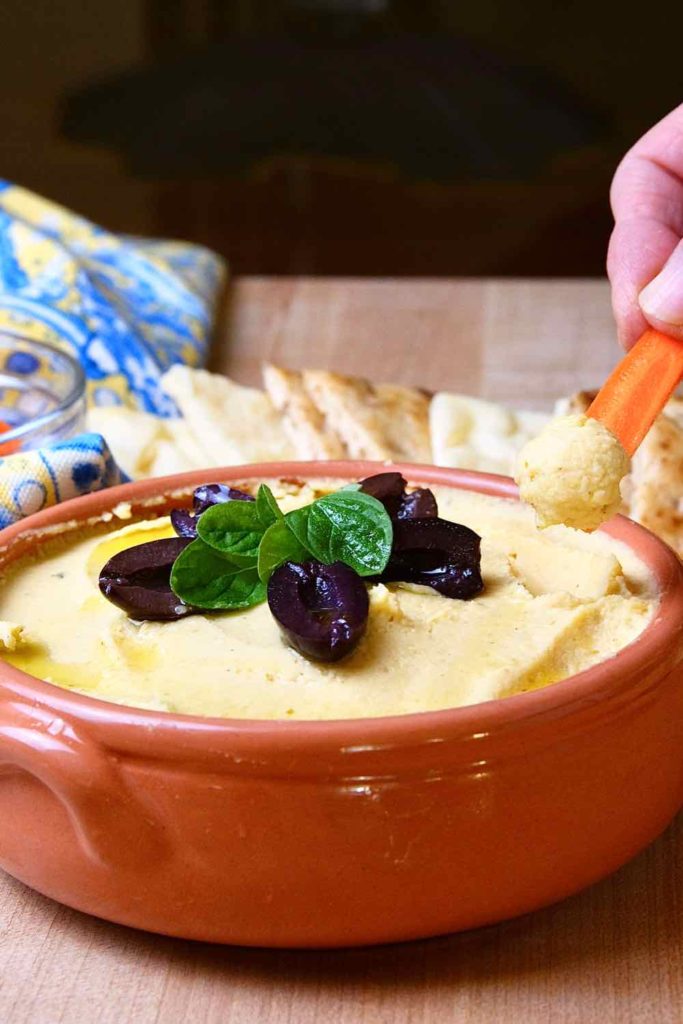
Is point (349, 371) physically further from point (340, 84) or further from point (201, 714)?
point (340, 84)

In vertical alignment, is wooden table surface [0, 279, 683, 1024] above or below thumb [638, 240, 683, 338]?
below

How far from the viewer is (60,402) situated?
260 centimetres

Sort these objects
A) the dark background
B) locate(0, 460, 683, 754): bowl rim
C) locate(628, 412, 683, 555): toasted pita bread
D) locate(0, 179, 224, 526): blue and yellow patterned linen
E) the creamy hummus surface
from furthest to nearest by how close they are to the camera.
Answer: the dark background → locate(0, 179, 224, 526): blue and yellow patterned linen → locate(628, 412, 683, 555): toasted pita bread → the creamy hummus surface → locate(0, 460, 683, 754): bowl rim

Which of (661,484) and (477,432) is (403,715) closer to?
(661,484)

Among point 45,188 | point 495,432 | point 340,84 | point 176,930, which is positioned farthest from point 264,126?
point 176,930

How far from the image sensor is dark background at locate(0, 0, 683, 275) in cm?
630

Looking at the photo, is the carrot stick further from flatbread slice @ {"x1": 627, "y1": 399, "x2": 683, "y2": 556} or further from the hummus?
flatbread slice @ {"x1": 627, "y1": 399, "x2": 683, "y2": 556}

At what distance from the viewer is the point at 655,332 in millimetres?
1710

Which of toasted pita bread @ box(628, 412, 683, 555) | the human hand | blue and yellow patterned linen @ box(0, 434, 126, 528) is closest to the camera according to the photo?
the human hand

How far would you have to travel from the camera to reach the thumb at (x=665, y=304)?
1657mm

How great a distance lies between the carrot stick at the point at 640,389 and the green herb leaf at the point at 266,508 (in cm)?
39


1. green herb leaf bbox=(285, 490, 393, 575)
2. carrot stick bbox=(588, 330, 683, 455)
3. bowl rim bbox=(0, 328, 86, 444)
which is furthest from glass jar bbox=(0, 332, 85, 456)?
carrot stick bbox=(588, 330, 683, 455)

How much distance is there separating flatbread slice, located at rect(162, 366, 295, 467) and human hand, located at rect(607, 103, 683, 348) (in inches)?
30.8

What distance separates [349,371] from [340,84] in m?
3.52
